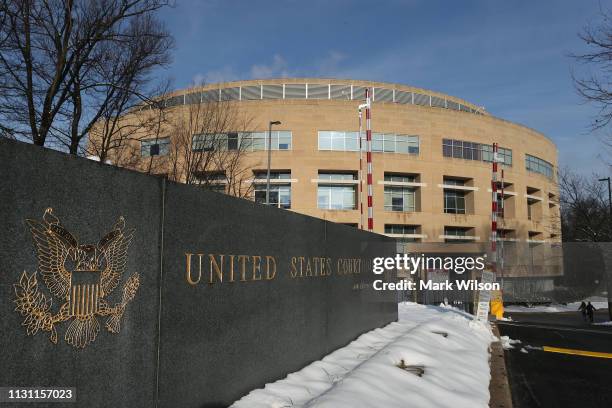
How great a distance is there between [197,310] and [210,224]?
76cm

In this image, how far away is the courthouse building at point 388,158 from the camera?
42812mm

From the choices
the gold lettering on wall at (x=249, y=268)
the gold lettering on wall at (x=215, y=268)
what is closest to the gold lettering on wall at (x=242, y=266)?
the gold lettering on wall at (x=249, y=268)

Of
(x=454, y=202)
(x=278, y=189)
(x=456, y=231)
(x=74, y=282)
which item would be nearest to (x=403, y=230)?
(x=456, y=231)

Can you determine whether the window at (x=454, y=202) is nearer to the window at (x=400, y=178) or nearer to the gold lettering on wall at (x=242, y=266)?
the window at (x=400, y=178)

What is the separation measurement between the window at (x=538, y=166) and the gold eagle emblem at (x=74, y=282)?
5624 cm

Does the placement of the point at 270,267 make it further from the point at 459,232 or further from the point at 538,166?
the point at 538,166

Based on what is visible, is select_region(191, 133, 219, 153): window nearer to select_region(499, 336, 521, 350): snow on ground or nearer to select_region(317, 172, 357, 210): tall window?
select_region(499, 336, 521, 350): snow on ground

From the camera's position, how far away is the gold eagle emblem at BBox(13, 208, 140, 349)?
2768mm

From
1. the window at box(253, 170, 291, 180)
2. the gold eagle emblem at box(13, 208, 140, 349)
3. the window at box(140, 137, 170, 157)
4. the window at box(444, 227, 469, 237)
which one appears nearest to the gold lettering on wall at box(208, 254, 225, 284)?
the gold eagle emblem at box(13, 208, 140, 349)

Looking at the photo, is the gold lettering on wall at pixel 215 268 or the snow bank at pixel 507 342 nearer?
the gold lettering on wall at pixel 215 268

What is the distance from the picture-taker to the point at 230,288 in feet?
15.7

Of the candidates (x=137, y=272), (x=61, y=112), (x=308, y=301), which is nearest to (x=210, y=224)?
(x=137, y=272)

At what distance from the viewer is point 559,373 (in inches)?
324

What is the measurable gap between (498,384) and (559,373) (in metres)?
2.08
